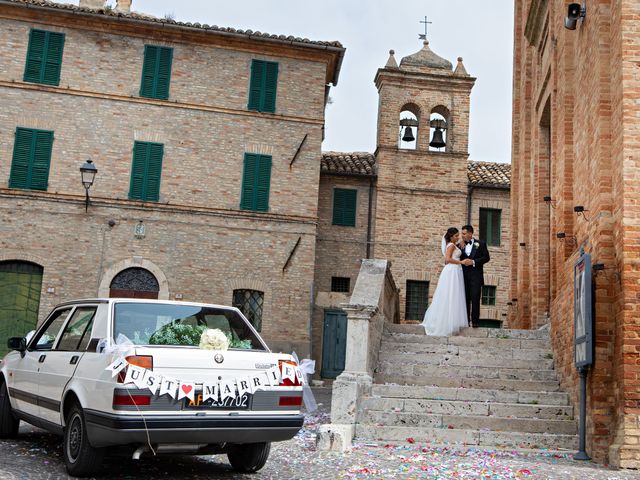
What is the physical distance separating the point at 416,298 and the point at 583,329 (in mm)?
16555

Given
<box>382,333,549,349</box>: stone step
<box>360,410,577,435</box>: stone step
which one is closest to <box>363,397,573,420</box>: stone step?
<box>360,410,577,435</box>: stone step

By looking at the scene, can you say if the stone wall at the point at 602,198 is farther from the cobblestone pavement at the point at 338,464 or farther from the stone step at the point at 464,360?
the cobblestone pavement at the point at 338,464

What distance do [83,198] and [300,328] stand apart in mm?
6833

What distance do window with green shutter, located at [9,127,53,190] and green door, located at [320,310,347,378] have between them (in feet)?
30.6

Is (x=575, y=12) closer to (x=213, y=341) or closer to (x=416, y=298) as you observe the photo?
(x=213, y=341)

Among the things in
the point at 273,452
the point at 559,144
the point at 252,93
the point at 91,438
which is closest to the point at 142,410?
the point at 91,438

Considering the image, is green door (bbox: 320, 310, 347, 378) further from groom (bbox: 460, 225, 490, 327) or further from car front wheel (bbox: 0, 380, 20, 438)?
car front wheel (bbox: 0, 380, 20, 438)

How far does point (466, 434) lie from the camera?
338 inches

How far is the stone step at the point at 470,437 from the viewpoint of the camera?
27.9ft

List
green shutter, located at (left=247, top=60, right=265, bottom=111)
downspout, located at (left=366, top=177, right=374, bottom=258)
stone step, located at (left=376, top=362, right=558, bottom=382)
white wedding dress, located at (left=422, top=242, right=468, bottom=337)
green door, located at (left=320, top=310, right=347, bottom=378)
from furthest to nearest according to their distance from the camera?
downspout, located at (left=366, top=177, right=374, bottom=258) < green door, located at (left=320, top=310, right=347, bottom=378) < green shutter, located at (left=247, top=60, right=265, bottom=111) < white wedding dress, located at (left=422, top=242, right=468, bottom=337) < stone step, located at (left=376, top=362, right=558, bottom=382)

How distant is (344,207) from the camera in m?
24.7

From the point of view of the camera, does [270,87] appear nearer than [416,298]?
Yes

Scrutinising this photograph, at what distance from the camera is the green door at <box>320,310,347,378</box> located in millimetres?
23031

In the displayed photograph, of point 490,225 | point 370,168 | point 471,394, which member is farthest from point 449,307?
point 490,225
